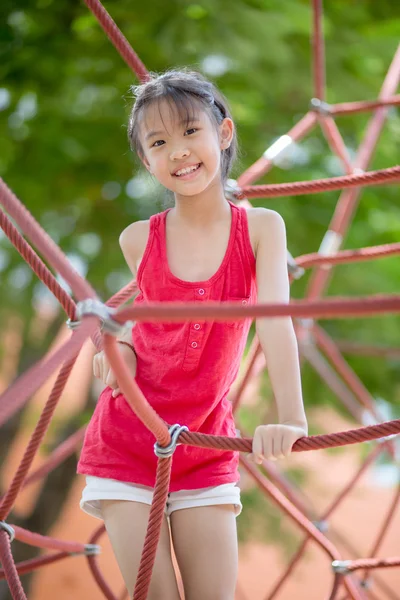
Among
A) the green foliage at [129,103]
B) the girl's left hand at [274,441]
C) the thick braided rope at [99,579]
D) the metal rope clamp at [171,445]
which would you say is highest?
the green foliage at [129,103]

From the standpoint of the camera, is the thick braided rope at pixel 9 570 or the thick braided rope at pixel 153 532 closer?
the thick braided rope at pixel 153 532

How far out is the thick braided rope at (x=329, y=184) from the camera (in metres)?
1.23

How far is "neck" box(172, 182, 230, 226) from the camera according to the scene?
1017mm

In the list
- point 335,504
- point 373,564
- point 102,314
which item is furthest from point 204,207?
point 335,504

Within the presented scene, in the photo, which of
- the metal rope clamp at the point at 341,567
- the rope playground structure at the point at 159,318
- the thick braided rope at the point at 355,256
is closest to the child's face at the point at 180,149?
the rope playground structure at the point at 159,318

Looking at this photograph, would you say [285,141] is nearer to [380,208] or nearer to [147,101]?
[147,101]

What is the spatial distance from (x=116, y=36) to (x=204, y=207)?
517 mm

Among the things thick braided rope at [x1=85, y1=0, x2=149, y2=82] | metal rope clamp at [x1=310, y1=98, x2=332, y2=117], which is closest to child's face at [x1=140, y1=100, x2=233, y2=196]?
thick braided rope at [x1=85, y1=0, x2=149, y2=82]

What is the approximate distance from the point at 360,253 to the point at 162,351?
2.07 ft

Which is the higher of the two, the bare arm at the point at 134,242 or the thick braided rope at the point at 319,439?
the bare arm at the point at 134,242

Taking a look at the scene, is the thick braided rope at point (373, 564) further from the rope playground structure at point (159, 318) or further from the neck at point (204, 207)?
the neck at point (204, 207)

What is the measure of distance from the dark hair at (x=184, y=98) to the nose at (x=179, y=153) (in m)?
0.04

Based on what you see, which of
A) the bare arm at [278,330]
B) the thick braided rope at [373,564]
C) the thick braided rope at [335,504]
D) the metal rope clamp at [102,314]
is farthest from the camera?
the thick braided rope at [335,504]

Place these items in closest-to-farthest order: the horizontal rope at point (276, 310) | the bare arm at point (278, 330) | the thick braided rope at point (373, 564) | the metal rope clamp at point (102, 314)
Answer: the horizontal rope at point (276, 310)
the metal rope clamp at point (102, 314)
the bare arm at point (278, 330)
the thick braided rope at point (373, 564)
